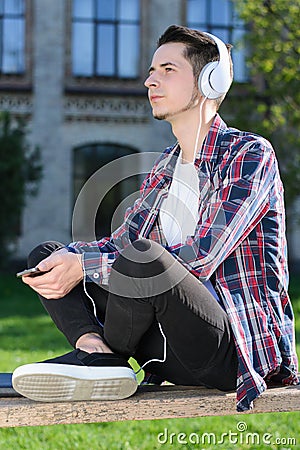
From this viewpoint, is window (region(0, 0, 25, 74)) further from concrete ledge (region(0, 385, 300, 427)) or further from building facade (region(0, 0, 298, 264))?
concrete ledge (region(0, 385, 300, 427))

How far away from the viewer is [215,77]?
2.72 metres

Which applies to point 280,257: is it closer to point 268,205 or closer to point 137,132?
point 268,205

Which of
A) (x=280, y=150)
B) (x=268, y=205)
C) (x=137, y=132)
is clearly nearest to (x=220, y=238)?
(x=268, y=205)

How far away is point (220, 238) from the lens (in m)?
2.48

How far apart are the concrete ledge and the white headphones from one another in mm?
1015

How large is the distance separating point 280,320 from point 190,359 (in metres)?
0.35

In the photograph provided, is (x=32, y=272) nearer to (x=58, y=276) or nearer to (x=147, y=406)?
(x=58, y=276)

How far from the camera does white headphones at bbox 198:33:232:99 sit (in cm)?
272

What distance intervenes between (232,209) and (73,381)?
73cm

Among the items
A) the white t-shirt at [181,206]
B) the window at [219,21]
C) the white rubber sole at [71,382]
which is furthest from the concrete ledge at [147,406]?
the window at [219,21]

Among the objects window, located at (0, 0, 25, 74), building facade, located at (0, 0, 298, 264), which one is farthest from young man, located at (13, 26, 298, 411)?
window, located at (0, 0, 25, 74)

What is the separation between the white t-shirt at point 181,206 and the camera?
109 inches

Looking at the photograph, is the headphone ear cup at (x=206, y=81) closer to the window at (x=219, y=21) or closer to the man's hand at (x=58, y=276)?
the man's hand at (x=58, y=276)

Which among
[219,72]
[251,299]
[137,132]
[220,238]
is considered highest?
[219,72]
